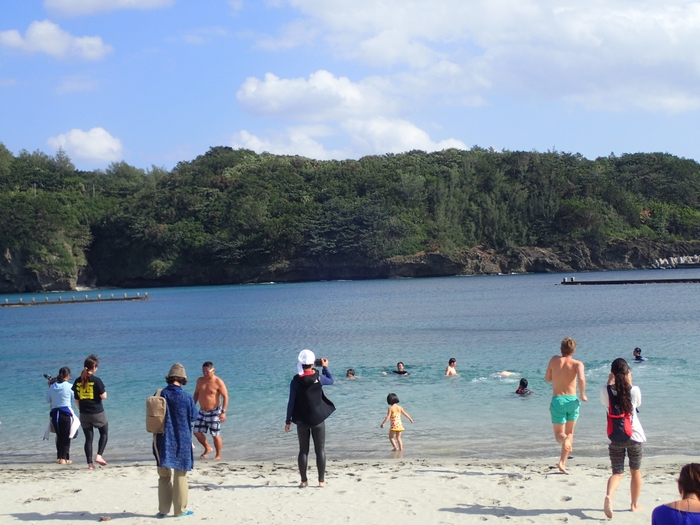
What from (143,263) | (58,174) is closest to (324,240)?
(143,263)

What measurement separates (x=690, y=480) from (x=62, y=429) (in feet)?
34.8

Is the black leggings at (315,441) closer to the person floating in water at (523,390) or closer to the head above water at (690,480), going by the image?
the head above water at (690,480)

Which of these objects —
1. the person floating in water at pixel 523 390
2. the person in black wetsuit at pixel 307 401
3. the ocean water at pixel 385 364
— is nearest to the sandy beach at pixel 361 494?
the person in black wetsuit at pixel 307 401

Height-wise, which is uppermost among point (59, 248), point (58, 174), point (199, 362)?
point (58, 174)

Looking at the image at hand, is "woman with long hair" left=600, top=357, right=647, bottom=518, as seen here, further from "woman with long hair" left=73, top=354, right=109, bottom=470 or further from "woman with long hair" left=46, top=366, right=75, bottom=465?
"woman with long hair" left=46, top=366, right=75, bottom=465

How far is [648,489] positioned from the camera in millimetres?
9508

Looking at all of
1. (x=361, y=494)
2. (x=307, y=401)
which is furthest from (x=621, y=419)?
(x=307, y=401)

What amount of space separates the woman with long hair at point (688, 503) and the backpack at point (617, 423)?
10.1 feet

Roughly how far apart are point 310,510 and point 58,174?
15083 centimetres

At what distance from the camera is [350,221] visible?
409ft

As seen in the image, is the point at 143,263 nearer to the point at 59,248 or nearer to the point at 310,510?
the point at 59,248

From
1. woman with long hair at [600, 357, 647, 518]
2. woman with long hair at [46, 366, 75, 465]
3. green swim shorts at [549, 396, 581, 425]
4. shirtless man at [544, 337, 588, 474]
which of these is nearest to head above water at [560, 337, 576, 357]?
shirtless man at [544, 337, 588, 474]

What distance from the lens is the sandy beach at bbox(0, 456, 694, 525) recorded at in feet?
28.9

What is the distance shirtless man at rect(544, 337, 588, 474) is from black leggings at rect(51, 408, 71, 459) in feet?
25.4
